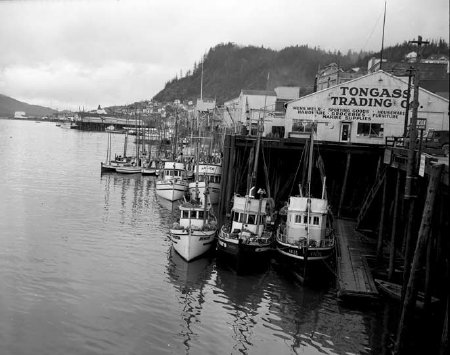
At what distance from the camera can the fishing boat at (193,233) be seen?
28391 millimetres

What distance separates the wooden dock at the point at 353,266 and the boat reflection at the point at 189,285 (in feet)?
22.1

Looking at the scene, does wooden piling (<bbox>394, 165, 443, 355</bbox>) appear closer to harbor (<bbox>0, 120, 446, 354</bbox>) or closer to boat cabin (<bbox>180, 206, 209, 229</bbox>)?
harbor (<bbox>0, 120, 446, 354</bbox>)

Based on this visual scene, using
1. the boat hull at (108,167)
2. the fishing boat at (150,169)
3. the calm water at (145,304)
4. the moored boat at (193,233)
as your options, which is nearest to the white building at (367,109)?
the moored boat at (193,233)

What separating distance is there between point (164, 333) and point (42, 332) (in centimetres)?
460

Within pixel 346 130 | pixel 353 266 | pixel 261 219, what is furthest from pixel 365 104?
pixel 353 266

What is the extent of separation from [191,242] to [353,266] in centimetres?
925

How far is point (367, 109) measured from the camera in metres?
41.2

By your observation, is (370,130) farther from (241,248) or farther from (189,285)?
(189,285)

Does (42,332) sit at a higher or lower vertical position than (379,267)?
lower

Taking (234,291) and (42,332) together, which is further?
Answer: (234,291)

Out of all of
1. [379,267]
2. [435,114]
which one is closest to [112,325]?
[379,267]

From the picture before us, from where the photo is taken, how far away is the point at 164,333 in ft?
62.1

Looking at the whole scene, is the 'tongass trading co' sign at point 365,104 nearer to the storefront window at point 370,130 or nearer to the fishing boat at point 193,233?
the storefront window at point 370,130

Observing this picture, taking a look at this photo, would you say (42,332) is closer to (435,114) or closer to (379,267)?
(379,267)
